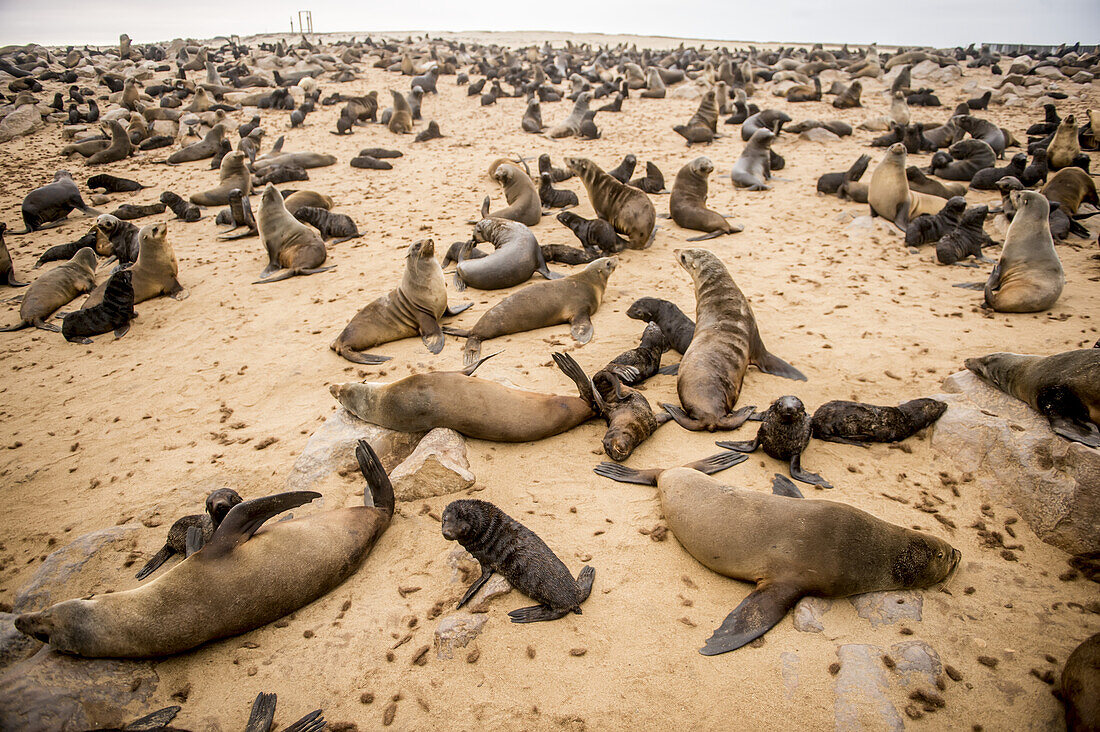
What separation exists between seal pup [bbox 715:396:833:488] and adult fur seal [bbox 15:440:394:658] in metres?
2.67

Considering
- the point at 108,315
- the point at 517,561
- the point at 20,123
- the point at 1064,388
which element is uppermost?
the point at 20,123

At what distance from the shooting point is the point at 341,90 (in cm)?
2247

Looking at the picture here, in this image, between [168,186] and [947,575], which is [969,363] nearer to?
[947,575]

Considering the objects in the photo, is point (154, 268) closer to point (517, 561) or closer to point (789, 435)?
point (517, 561)

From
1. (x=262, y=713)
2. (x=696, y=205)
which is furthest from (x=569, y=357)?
(x=696, y=205)

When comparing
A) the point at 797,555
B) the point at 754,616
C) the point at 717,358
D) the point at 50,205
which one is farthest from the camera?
the point at 50,205

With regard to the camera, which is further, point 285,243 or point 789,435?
point 285,243

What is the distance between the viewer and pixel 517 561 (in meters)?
3.04

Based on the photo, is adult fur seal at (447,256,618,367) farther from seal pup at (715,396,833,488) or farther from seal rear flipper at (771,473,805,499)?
seal rear flipper at (771,473,805,499)

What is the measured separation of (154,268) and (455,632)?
23.7 ft

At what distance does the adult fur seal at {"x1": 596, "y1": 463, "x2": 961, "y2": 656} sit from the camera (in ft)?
9.16

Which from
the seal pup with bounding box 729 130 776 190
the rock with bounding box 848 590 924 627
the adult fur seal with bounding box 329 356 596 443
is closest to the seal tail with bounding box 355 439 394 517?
the adult fur seal with bounding box 329 356 596 443

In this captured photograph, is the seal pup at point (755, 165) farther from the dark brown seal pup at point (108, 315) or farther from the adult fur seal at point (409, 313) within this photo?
the dark brown seal pup at point (108, 315)

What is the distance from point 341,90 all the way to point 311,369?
20.9 metres
